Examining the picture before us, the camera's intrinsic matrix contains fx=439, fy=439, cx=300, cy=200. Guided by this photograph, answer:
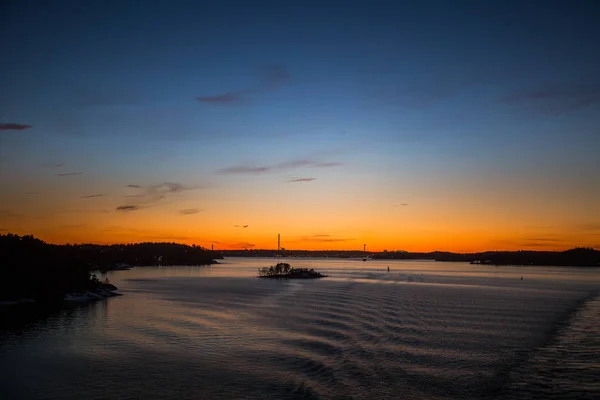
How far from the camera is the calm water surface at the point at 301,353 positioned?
76.2 ft

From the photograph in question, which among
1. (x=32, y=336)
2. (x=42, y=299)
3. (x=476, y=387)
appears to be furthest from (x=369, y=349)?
(x=42, y=299)

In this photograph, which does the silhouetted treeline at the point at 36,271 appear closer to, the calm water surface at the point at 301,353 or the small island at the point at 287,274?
the calm water surface at the point at 301,353

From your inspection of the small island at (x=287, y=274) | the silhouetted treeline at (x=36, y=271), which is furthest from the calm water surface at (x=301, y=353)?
the small island at (x=287, y=274)

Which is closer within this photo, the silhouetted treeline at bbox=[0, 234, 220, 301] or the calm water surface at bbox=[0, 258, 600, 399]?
the calm water surface at bbox=[0, 258, 600, 399]

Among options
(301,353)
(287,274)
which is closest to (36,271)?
(301,353)

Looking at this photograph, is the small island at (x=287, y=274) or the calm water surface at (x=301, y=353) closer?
the calm water surface at (x=301, y=353)

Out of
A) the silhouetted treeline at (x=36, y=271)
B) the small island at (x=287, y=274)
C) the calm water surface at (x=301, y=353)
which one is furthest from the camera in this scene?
the small island at (x=287, y=274)

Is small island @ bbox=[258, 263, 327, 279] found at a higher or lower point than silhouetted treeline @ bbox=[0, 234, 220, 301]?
lower

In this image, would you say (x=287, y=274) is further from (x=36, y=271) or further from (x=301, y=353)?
(x=301, y=353)

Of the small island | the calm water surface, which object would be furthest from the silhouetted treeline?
the small island

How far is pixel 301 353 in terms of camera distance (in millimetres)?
31328

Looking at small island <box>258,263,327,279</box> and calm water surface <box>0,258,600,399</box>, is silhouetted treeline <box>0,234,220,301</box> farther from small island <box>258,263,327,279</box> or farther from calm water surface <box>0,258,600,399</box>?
small island <box>258,263,327,279</box>

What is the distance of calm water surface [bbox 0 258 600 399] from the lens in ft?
76.2

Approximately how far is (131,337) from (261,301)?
3035 cm
